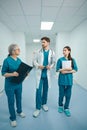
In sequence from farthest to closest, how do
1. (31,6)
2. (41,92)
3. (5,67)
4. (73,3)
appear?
(31,6) → (73,3) → (41,92) → (5,67)

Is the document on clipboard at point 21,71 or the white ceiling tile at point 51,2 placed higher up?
the white ceiling tile at point 51,2

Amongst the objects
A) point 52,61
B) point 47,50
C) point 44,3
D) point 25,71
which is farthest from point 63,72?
point 44,3

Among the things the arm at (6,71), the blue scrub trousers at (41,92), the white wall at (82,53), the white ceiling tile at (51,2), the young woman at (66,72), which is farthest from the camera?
the white wall at (82,53)

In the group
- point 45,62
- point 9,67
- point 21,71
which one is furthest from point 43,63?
point 9,67

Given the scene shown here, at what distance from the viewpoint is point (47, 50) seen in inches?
89.2

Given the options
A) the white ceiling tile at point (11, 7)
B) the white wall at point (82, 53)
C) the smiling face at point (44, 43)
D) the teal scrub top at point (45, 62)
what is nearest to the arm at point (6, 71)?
the teal scrub top at point (45, 62)

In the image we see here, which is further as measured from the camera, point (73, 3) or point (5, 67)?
point (73, 3)

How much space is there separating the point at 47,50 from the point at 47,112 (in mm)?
1311

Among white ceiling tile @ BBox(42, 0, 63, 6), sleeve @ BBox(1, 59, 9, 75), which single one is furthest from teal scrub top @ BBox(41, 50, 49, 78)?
white ceiling tile @ BBox(42, 0, 63, 6)

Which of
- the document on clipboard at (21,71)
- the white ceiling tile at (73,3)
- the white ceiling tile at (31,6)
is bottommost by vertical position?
the document on clipboard at (21,71)

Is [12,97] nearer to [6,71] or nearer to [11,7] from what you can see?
[6,71]

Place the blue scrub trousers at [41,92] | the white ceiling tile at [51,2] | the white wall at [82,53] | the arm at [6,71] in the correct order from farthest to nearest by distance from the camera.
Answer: the white wall at [82,53] < the white ceiling tile at [51,2] < the blue scrub trousers at [41,92] < the arm at [6,71]

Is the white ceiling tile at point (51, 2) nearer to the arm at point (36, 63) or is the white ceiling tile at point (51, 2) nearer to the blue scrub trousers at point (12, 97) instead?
the arm at point (36, 63)

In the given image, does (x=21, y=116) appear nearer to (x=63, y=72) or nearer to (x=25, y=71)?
(x=25, y=71)
